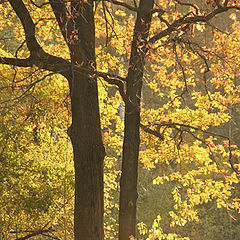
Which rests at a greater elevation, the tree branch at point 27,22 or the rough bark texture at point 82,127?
the tree branch at point 27,22

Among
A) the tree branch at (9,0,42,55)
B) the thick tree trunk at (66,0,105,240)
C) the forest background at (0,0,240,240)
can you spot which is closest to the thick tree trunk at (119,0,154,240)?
the forest background at (0,0,240,240)

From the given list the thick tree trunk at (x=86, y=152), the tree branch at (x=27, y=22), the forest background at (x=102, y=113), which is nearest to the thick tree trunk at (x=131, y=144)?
the forest background at (x=102, y=113)

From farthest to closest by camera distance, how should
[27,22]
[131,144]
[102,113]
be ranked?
[102,113]
[131,144]
[27,22]

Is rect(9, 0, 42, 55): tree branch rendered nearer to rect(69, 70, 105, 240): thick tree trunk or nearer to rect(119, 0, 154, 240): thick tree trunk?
rect(69, 70, 105, 240): thick tree trunk

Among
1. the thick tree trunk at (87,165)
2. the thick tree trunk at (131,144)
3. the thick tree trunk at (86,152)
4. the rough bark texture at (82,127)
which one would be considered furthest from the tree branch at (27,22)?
the thick tree trunk at (131,144)

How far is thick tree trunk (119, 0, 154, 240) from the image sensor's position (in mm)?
5914

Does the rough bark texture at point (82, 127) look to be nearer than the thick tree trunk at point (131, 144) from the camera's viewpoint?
Yes

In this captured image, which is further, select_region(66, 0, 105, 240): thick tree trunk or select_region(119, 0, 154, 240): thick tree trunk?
select_region(119, 0, 154, 240): thick tree trunk

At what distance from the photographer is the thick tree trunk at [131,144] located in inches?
233

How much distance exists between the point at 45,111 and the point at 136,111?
3058 mm

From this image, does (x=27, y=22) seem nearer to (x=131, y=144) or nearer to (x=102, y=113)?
(x=131, y=144)

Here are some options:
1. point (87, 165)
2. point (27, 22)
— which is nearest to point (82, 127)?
point (87, 165)

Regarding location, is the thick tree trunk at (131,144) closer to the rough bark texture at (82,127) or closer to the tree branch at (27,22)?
the rough bark texture at (82,127)

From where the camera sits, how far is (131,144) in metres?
→ 5.97
